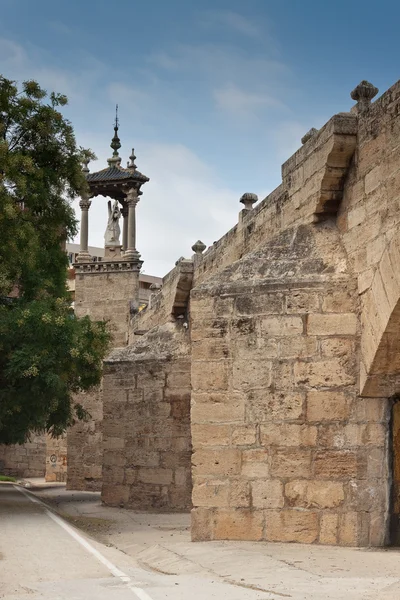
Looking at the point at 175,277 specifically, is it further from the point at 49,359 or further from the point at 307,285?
the point at 307,285

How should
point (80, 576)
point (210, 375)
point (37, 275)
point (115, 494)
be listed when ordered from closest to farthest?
point (80, 576)
point (210, 375)
point (115, 494)
point (37, 275)

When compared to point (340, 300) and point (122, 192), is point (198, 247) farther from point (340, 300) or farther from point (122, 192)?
point (122, 192)

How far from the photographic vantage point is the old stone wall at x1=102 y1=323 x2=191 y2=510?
1662cm

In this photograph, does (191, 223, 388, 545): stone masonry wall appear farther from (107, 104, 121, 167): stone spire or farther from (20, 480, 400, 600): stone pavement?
(107, 104, 121, 167): stone spire

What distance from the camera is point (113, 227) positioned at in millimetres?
33969

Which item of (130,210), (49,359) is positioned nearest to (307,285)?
(49,359)

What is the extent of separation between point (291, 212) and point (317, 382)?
7.18 feet

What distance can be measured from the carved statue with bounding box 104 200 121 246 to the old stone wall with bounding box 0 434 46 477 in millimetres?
10388

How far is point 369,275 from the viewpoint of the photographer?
9.36 m

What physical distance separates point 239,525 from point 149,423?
7.59 m

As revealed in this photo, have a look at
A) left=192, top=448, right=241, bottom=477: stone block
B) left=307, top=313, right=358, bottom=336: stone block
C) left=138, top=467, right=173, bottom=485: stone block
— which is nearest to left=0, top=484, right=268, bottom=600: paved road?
left=192, top=448, right=241, bottom=477: stone block

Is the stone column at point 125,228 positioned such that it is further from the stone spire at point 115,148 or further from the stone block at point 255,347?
the stone block at point 255,347

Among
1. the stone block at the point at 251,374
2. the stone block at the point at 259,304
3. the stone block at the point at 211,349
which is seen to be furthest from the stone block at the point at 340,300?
the stone block at the point at 211,349

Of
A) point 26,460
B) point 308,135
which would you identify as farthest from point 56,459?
point 308,135
